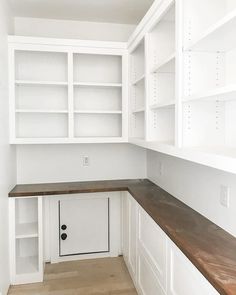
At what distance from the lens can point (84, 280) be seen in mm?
2689

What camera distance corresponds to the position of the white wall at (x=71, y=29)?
2.92m

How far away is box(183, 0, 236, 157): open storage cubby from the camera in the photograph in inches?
61.7

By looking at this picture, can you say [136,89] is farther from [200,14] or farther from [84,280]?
[84,280]

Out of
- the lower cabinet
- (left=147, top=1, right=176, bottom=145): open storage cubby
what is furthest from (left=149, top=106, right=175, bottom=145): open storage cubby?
the lower cabinet

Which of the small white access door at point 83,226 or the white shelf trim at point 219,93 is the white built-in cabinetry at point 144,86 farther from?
the small white access door at point 83,226

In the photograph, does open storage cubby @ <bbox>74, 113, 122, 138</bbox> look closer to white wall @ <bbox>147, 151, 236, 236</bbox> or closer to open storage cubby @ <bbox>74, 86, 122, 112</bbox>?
open storage cubby @ <bbox>74, 86, 122, 112</bbox>

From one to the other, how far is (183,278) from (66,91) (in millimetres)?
2190

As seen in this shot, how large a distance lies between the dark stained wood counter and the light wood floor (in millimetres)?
847

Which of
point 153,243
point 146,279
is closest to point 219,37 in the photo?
point 153,243

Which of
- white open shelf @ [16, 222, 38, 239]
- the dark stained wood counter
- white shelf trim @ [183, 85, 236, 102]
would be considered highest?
white shelf trim @ [183, 85, 236, 102]

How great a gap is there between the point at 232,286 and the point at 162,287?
80 centimetres

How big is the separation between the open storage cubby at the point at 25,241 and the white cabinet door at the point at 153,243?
100 centimetres

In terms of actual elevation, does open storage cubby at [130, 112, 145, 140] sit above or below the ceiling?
below

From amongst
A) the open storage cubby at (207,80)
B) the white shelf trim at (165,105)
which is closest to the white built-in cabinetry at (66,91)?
the white shelf trim at (165,105)
